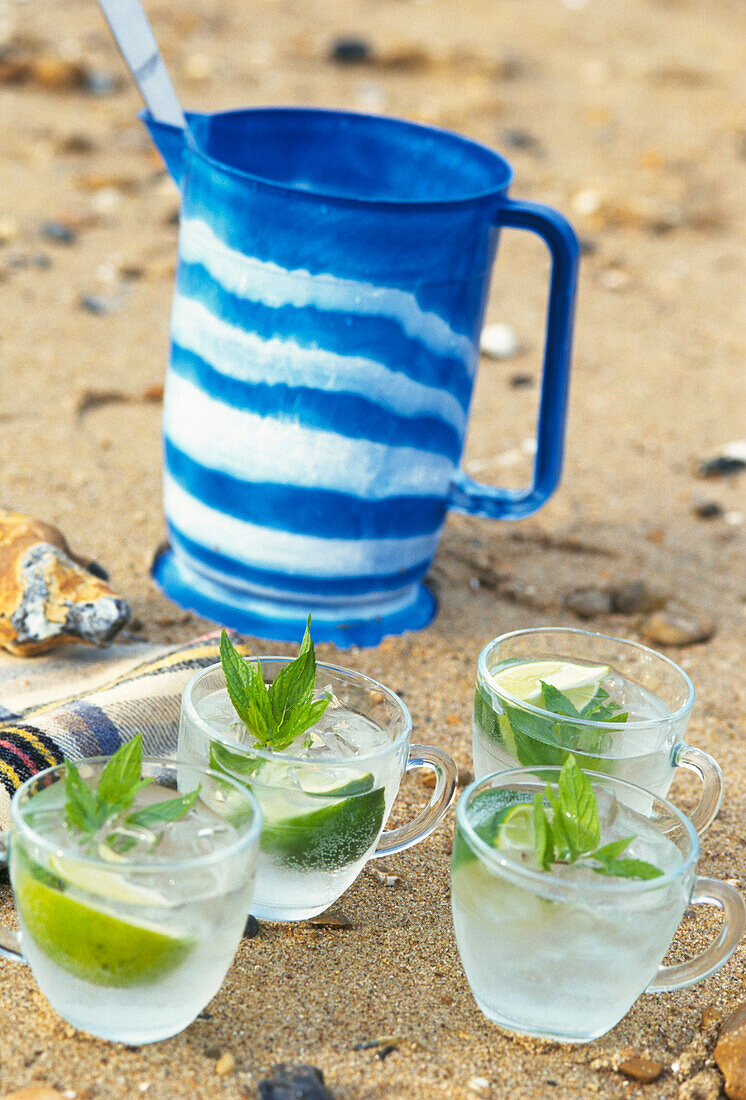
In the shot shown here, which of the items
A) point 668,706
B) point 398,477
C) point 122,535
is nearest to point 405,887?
point 668,706

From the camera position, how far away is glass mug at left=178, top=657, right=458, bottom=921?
1.30m

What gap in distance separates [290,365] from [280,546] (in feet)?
1.05

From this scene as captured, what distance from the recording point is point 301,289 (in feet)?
6.20

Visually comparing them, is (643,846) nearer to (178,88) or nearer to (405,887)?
(405,887)

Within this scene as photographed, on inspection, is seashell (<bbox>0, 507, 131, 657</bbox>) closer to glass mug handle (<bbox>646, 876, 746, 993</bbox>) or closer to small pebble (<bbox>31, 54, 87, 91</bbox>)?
glass mug handle (<bbox>646, 876, 746, 993</bbox>)

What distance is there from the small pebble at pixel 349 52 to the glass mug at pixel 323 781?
5.00 metres

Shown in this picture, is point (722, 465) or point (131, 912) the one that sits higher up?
point (131, 912)

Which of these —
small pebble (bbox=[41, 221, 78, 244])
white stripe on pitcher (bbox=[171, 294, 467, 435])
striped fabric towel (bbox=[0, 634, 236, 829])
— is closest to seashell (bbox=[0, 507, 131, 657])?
striped fabric towel (bbox=[0, 634, 236, 829])

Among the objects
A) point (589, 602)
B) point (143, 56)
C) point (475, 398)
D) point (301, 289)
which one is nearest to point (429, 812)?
point (301, 289)

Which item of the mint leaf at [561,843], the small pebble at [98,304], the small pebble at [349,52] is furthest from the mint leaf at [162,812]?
the small pebble at [349,52]

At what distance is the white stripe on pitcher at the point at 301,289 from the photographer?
189 centimetres

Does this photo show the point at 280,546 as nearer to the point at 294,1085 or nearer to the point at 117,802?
the point at 117,802

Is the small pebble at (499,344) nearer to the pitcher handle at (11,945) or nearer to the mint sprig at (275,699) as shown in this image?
the mint sprig at (275,699)

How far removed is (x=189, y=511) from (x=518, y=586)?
29.2 inches
